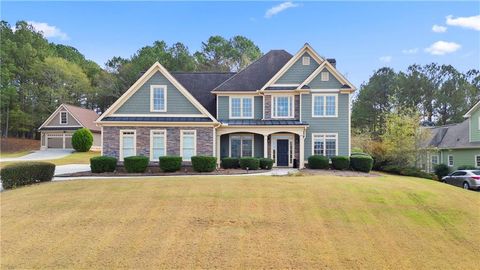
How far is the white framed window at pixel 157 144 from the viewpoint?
2128cm

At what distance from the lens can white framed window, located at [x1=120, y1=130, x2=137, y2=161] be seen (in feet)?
69.7

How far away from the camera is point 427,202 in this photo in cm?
1184

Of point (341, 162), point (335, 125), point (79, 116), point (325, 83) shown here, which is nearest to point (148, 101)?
point (325, 83)

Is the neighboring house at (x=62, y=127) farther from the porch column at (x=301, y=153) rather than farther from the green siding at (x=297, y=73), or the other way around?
the porch column at (x=301, y=153)

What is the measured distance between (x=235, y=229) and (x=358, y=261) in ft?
10.5

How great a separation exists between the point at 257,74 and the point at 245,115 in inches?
139

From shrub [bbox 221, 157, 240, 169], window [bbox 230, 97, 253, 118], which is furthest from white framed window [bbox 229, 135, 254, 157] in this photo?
shrub [bbox 221, 157, 240, 169]

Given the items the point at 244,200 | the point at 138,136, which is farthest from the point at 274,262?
the point at 138,136

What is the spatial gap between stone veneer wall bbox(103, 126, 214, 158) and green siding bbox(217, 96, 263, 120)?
11.9 feet

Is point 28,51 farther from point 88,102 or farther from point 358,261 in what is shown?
point 358,261

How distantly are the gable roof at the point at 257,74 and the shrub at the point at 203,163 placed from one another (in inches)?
267

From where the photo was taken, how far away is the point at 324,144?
23.9 metres

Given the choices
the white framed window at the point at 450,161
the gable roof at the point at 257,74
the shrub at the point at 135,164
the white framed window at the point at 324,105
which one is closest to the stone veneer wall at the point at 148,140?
the shrub at the point at 135,164

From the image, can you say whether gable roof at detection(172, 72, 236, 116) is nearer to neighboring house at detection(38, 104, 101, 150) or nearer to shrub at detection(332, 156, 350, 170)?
shrub at detection(332, 156, 350, 170)
